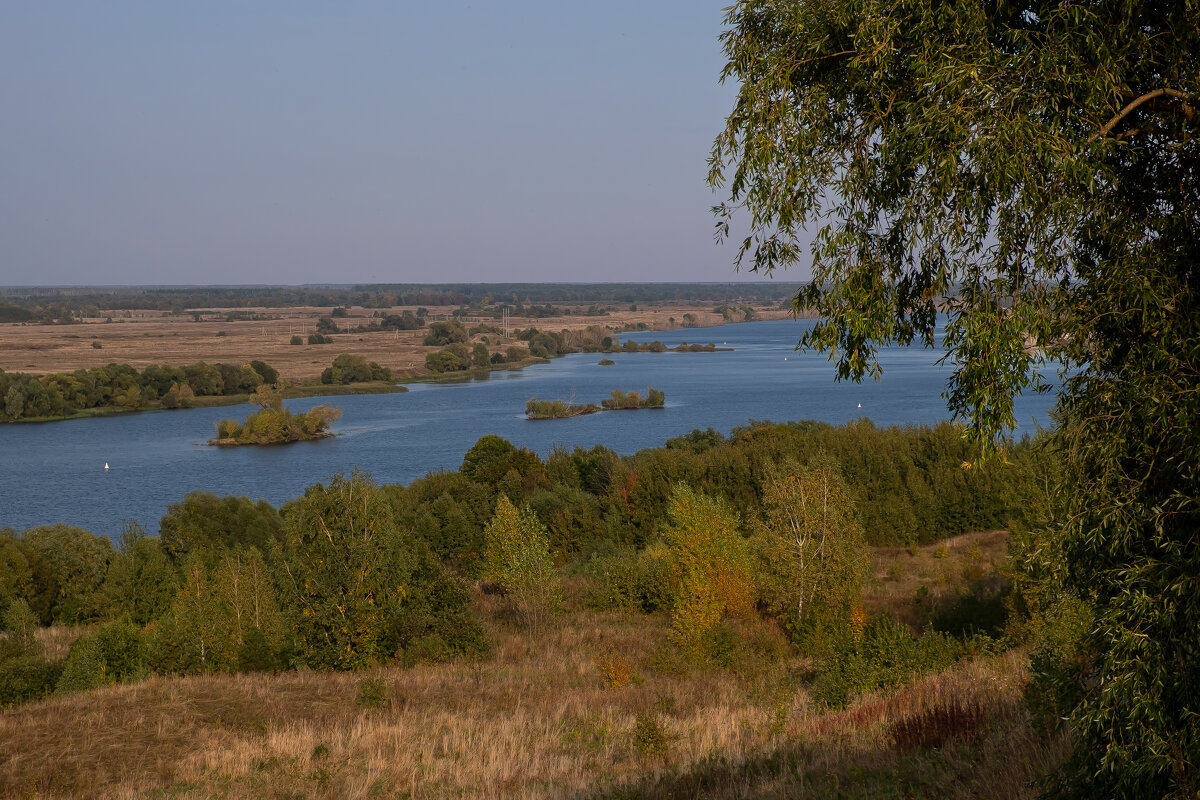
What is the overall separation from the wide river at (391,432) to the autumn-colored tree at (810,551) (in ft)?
98.9

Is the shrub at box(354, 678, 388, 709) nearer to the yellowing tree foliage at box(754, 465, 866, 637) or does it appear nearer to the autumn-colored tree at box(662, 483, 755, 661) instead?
the autumn-colored tree at box(662, 483, 755, 661)

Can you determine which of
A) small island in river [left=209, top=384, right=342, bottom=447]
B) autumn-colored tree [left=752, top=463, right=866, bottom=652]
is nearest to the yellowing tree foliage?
autumn-colored tree [left=752, top=463, right=866, bottom=652]

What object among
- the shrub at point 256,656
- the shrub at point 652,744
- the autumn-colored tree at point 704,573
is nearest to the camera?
the shrub at point 652,744

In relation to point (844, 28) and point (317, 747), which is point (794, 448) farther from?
point (844, 28)

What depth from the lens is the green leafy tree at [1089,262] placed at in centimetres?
503

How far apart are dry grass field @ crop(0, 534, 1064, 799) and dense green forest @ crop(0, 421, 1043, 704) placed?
247 centimetres

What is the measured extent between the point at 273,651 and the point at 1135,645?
73.4 ft

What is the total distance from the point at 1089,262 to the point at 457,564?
184 ft

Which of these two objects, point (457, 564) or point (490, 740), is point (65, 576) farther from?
point (490, 740)

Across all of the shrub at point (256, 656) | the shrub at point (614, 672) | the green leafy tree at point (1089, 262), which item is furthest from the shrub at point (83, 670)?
the green leafy tree at point (1089, 262)

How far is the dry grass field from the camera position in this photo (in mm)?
8258

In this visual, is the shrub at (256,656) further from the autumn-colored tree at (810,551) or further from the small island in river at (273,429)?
the small island in river at (273,429)

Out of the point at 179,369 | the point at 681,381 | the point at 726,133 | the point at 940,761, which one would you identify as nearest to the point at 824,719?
the point at 940,761

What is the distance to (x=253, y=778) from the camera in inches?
450
